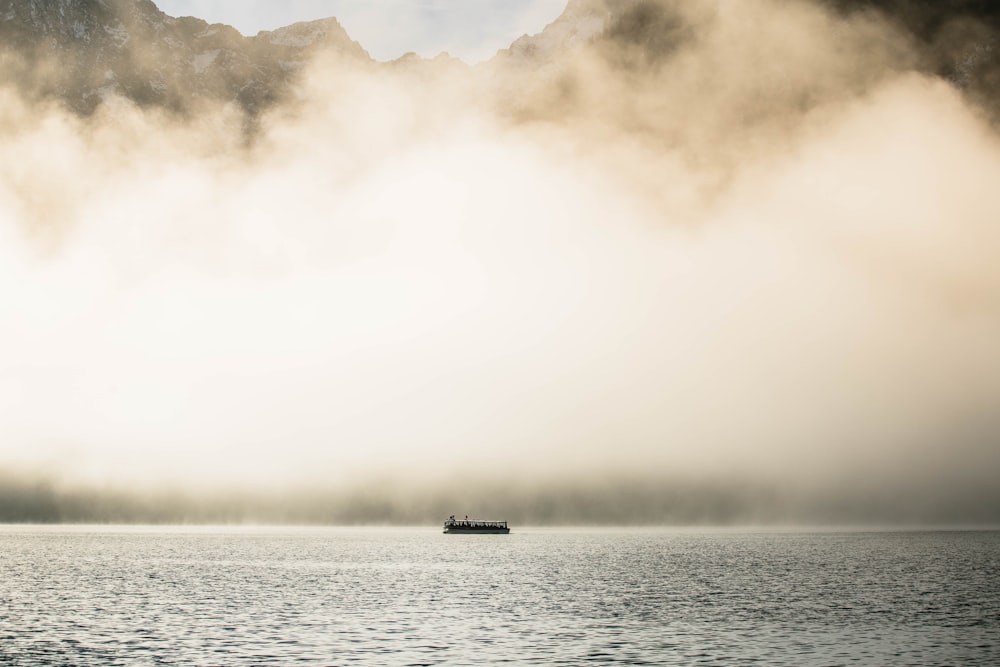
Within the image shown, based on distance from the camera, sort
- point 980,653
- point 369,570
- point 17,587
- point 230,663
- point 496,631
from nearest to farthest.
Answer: point 230,663 < point 980,653 < point 496,631 < point 17,587 < point 369,570

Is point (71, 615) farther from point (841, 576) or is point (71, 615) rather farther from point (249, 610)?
point (841, 576)

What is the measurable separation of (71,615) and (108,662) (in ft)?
123

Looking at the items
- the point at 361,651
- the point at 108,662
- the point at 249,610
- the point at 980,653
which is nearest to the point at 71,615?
the point at 249,610

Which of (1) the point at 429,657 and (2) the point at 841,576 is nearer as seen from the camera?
(1) the point at 429,657

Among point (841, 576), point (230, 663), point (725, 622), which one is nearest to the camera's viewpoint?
point (230, 663)

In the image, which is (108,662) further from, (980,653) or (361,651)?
(980,653)

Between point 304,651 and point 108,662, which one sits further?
point 304,651

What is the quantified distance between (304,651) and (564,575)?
108 metres

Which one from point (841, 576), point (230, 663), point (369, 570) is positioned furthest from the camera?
point (369, 570)

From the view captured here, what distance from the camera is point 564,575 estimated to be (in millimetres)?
181500

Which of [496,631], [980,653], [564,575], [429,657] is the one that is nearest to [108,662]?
[429,657]

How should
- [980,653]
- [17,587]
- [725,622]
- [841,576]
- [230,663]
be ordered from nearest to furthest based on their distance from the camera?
[230,663]
[980,653]
[725,622]
[17,587]
[841,576]

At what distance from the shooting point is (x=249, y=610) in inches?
4424

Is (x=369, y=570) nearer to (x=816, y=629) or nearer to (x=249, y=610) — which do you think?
(x=249, y=610)
